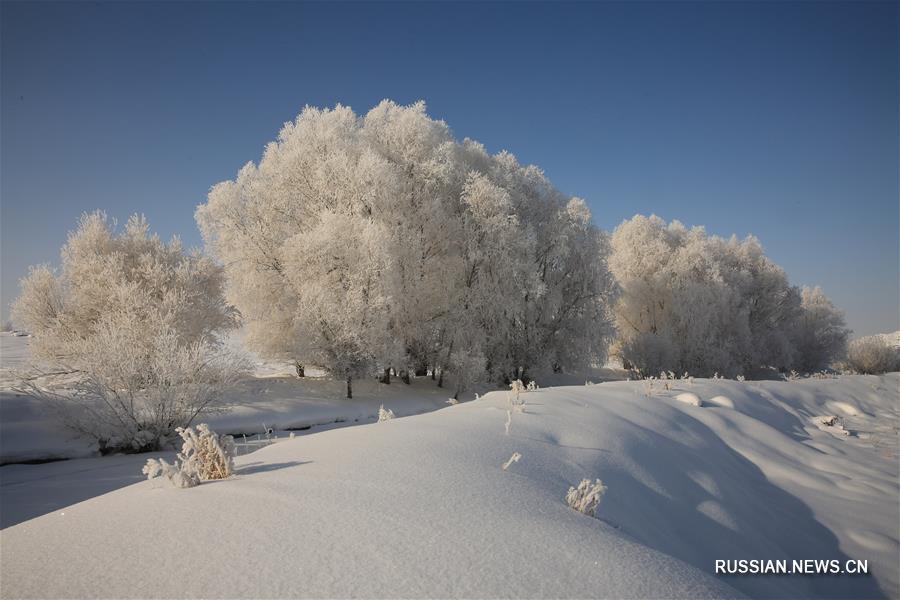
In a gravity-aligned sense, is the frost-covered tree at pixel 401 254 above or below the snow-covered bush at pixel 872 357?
above

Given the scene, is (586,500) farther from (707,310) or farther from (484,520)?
(707,310)

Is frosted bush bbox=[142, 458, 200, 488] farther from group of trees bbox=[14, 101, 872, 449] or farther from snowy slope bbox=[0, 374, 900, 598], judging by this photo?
group of trees bbox=[14, 101, 872, 449]

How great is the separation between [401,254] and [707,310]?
1766 cm

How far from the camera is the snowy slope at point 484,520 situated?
6.87 ft

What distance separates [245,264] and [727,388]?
15.4 m

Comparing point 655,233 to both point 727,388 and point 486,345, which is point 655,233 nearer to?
point 486,345

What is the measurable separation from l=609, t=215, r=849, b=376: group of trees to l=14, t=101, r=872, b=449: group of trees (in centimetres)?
26

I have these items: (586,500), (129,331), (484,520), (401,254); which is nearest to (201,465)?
(484,520)

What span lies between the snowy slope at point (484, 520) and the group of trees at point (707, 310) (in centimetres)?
1869

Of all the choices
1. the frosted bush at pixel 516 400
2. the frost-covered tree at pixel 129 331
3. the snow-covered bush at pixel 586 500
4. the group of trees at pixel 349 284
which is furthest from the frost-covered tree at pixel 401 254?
the snow-covered bush at pixel 586 500

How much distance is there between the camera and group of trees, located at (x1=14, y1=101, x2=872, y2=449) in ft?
35.3

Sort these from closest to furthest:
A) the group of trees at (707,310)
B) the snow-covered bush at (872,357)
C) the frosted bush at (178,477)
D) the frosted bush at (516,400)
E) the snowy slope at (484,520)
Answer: the snowy slope at (484,520), the frosted bush at (178,477), the frosted bush at (516,400), the group of trees at (707,310), the snow-covered bush at (872,357)

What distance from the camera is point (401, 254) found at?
53.5 ft

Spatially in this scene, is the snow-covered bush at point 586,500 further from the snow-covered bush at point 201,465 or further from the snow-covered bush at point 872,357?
the snow-covered bush at point 872,357
